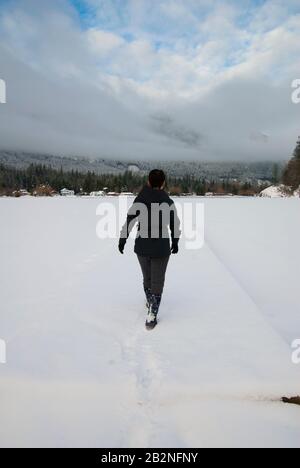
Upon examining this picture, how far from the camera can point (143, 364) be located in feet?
10.8

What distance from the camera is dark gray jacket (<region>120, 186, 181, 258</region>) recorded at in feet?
13.4

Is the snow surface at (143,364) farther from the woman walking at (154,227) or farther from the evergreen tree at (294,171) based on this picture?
the evergreen tree at (294,171)

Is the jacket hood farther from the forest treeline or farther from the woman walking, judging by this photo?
the forest treeline

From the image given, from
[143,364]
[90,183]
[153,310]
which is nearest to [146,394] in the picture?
[143,364]

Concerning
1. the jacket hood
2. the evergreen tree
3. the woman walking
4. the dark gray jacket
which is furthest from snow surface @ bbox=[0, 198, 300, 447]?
the evergreen tree

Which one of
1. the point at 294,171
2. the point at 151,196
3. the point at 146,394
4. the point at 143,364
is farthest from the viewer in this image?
the point at 294,171

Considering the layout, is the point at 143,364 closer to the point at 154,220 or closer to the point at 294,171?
the point at 154,220

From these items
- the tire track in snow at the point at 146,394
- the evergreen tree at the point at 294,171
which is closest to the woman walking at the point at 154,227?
the tire track in snow at the point at 146,394

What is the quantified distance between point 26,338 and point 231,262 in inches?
253

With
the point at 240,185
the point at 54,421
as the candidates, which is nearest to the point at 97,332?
the point at 54,421

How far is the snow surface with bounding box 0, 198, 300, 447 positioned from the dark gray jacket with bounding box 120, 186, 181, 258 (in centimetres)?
107

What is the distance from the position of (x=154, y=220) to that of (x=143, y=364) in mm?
1762

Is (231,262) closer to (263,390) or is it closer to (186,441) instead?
(263,390)

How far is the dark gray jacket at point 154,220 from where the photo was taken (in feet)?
13.4
